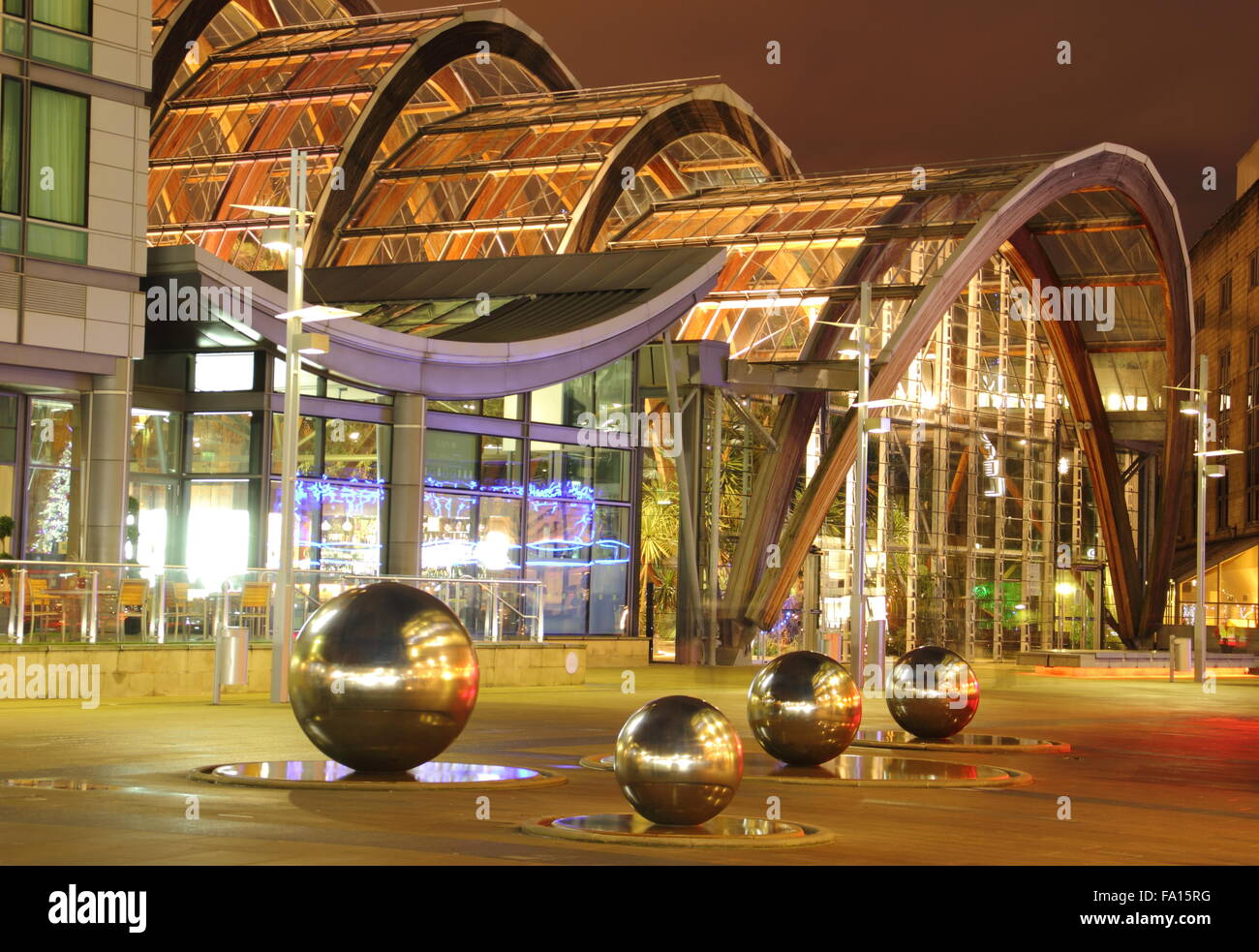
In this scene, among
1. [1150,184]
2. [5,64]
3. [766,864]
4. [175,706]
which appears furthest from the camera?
[1150,184]

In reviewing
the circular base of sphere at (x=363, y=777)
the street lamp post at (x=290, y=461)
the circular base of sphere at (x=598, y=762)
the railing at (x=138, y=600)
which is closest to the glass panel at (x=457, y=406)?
the railing at (x=138, y=600)

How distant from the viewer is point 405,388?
34938 mm

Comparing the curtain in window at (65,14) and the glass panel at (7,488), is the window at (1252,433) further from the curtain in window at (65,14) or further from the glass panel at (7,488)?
the curtain in window at (65,14)

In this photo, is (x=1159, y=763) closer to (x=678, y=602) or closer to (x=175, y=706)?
(x=175, y=706)

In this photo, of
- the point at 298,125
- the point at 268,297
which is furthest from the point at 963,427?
the point at 268,297

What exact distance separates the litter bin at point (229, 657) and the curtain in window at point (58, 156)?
9342mm

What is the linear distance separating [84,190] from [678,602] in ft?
71.7

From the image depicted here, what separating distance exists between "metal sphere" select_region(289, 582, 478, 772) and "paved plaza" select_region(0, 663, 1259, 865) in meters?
0.62

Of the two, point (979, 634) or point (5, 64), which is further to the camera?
point (979, 634)

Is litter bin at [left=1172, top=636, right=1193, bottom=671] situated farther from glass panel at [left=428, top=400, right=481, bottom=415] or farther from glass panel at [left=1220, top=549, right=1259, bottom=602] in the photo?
glass panel at [left=1220, top=549, right=1259, bottom=602]

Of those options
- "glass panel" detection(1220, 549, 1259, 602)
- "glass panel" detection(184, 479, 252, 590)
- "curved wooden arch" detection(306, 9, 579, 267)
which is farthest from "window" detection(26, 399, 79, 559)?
"glass panel" detection(1220, 549, 1259, 602)

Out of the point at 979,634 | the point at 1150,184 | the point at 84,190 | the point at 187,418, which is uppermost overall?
the point at 1150,184

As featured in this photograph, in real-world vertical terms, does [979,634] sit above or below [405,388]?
below

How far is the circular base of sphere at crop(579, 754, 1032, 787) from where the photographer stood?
52.4 feet
